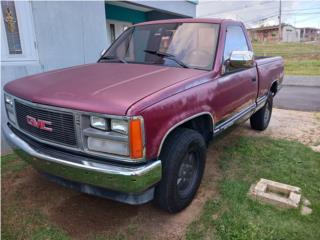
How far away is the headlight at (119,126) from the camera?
7.21 ft

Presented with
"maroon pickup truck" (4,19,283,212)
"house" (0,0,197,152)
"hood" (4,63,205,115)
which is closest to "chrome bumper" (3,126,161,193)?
"maroon pickup truck" (4,19,283,212)

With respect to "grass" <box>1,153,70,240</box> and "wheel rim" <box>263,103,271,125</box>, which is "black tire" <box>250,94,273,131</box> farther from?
"grass" <box>1,153,70,240</box>

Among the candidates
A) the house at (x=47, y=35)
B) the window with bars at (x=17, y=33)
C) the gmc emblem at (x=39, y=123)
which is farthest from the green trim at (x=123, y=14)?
the gmc emblem at (x=39, y=123)

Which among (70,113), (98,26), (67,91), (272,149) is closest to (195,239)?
(70,113)

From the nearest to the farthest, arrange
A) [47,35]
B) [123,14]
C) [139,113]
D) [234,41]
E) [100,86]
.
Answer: [139,113]
[100,86]
[234,41]
[47,35]
[123,14]

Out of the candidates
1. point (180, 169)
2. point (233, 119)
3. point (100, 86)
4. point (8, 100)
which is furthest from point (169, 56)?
point (8, 100)

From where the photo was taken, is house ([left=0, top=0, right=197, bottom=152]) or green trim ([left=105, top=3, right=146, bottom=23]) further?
green trim ([left=105, top=3, right=146, bottom=23])

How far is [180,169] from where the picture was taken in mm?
2893

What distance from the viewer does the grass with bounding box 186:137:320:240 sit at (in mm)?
2703

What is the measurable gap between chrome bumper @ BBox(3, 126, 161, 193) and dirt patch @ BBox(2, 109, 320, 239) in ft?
2.10

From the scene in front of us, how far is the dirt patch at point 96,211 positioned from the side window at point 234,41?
64.1 inches

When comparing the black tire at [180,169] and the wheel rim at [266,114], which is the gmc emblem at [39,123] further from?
the wheel rim at [266,114]

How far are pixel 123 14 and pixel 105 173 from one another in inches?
319

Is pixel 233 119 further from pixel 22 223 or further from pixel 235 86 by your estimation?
pixel 22 223
